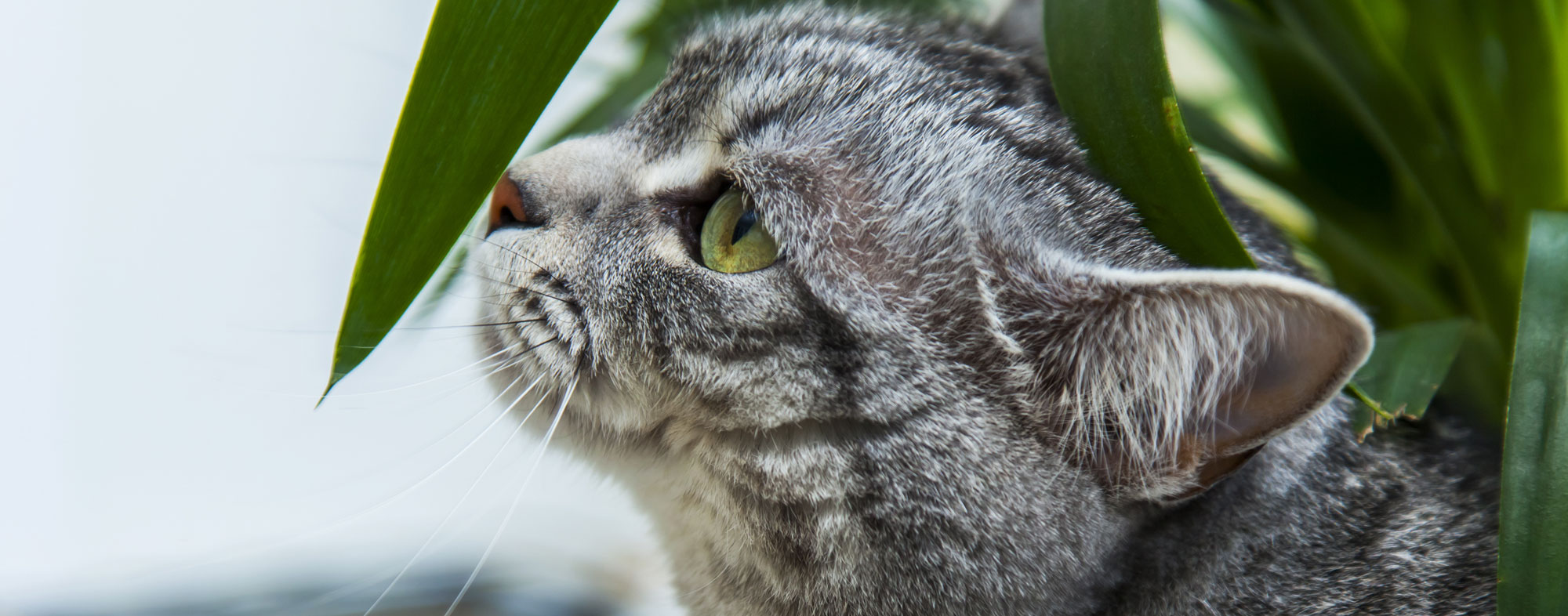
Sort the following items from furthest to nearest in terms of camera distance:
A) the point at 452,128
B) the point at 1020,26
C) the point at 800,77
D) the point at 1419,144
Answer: the point at 1020,26 < the point at 1419,144 < the point at 800,77 < the point at 452,128

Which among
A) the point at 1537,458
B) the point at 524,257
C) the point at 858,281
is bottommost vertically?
the point at 1537,458

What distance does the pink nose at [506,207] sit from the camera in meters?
0.85

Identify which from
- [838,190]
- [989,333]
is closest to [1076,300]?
[989,333]

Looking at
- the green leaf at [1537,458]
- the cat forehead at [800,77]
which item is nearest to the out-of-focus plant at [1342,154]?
the green leaf at [1537,458]

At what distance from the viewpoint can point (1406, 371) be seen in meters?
0.79

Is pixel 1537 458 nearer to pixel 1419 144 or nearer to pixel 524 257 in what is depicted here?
pixel 1419 144

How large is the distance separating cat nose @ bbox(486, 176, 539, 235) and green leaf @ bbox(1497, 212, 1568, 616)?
761 mm

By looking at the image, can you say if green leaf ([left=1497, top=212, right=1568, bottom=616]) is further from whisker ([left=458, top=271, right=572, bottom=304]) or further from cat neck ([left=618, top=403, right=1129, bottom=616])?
whisker ([left=458, top=271, right=572, bottom=304])

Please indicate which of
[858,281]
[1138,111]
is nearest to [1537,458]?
[1138,111]

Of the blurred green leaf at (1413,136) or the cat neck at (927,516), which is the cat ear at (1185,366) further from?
the blurred green leaf at (1413,136)

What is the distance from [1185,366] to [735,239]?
1.21ft

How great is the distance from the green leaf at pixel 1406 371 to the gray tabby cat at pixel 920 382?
0.12 ft

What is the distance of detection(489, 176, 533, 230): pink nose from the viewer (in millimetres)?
849

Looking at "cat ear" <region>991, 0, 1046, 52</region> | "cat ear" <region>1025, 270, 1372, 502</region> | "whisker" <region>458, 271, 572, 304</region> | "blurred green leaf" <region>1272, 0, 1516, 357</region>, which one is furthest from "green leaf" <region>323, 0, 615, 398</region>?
"blurred green leaf" <region>1272, 0, 1516, 357</region>
